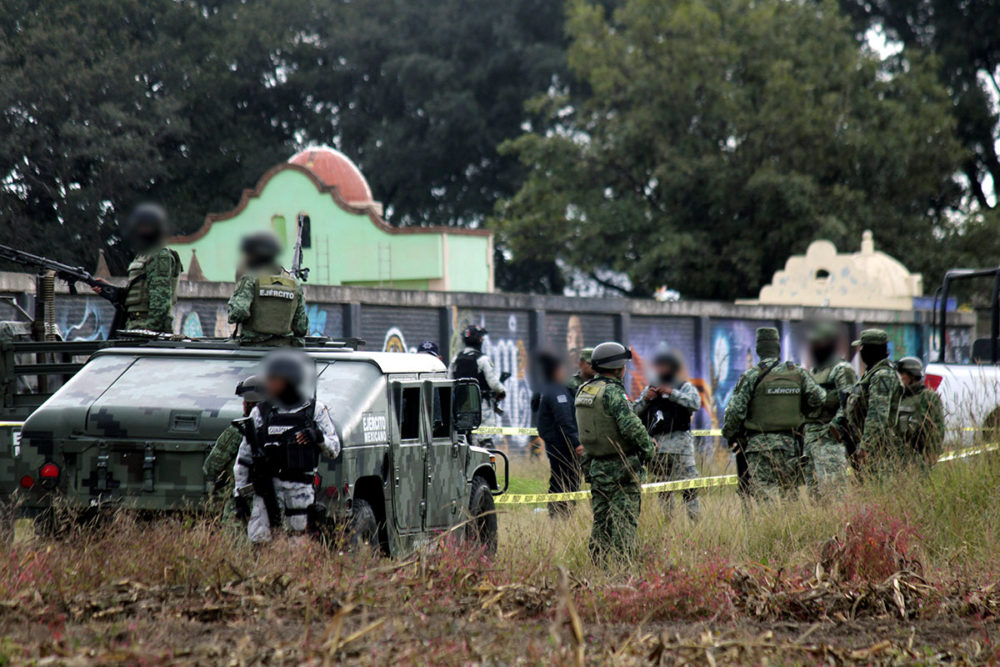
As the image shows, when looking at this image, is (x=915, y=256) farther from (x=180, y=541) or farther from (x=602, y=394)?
(x=180, y=541)

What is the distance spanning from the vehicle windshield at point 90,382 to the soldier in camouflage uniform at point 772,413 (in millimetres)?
4920

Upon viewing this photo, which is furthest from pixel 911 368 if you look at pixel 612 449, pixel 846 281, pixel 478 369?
pixel 846 281

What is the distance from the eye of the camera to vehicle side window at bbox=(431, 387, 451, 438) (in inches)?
359

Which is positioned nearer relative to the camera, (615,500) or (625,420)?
(625,420)

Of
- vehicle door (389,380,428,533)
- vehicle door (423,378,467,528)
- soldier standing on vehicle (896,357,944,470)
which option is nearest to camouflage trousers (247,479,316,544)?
vehicle door (389,380,428,533)

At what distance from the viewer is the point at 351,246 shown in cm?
2622

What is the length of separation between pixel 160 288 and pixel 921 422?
19.3ft

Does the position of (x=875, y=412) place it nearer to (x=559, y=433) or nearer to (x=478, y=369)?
(x=559, y=433)

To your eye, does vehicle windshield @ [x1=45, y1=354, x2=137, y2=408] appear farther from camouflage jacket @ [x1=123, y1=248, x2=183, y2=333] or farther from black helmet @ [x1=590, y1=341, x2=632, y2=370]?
black helmet @ [x1=590, y1=341, x2=632, y2=370]

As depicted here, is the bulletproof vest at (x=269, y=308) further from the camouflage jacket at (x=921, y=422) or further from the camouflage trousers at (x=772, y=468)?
the camouflage jacket at (x=921, y=422)

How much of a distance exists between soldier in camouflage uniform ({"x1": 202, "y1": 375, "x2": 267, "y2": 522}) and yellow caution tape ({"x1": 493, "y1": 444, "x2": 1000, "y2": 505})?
3.24 m

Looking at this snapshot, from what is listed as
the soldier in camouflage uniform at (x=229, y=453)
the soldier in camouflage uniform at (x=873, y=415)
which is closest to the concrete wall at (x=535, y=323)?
the soldier in camouflage uniform at (x=873, y=415)

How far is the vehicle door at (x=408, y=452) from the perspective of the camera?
329 inches

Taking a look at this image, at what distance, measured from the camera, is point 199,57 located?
33.2 metres
